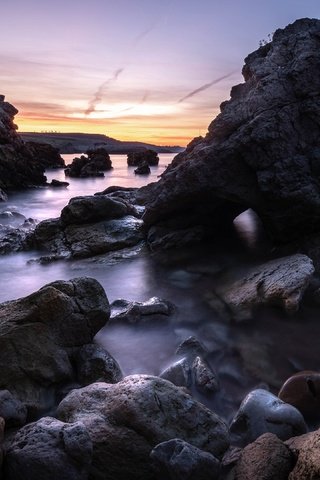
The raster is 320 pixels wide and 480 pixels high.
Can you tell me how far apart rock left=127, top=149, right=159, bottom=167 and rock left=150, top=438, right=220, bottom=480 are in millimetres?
71489

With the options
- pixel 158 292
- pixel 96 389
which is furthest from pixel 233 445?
pixel 158 292

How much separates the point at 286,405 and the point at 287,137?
24.6 feet

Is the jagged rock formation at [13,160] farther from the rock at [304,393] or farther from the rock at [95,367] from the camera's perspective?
the rock at [304,393]

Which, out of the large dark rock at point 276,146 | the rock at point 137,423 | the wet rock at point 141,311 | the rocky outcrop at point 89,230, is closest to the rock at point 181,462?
the rock at point 137,423

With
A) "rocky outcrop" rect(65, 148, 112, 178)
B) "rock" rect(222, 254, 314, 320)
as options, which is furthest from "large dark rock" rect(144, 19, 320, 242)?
"rocky outcrop" rect(65, 148, 112, 178)

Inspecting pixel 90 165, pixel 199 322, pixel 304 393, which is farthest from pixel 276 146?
pixel 90 165

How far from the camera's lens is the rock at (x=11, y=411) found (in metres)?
4.71

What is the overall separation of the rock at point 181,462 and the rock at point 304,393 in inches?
72.6

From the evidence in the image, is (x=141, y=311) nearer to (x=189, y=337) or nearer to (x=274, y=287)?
(x=189, y=337)

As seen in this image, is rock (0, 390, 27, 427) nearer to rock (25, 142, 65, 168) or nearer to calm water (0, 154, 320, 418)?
calm water (0, 154, 320, 418)

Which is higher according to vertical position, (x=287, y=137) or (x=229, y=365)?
(x=287, y=137)

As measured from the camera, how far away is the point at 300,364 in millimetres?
6637

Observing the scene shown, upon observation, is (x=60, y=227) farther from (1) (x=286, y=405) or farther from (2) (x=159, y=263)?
(1) (x=286, y=405)

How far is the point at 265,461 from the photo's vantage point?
3977 millimetres
